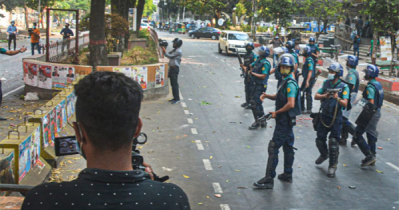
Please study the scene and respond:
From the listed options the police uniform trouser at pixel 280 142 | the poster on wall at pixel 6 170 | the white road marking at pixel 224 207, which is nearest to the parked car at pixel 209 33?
the police uniform trouser at pixel 280 142

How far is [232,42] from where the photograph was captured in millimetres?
33188

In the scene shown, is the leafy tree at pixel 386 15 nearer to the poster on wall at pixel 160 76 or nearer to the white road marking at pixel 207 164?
the poster on wall at pixel 160 76

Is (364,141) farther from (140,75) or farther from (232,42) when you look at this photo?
(232,42)

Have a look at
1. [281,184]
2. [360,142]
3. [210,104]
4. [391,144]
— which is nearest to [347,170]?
[360,142]

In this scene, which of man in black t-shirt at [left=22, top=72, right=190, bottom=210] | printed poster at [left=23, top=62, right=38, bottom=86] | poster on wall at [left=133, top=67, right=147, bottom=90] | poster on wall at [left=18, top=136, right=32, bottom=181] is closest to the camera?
man in black t-shirt at [left=22, top=72, right=190, bottom=210]

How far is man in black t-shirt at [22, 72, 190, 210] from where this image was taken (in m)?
2.06

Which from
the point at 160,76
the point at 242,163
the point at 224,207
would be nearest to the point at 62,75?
the point at 160,76

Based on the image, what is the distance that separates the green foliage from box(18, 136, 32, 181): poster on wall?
18254 mm

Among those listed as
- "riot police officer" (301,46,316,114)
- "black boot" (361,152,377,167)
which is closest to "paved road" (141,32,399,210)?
"black boot" (361,152,377,167)

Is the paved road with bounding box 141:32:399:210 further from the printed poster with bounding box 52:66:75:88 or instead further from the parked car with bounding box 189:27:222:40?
the parked car with bounding box 189:27:222:40

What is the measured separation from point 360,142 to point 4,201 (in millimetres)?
6533

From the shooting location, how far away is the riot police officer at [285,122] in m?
7.59

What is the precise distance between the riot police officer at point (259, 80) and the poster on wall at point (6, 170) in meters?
6.88

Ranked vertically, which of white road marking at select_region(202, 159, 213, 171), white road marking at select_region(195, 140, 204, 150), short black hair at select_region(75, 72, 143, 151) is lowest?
white road marking at select_region(202, 159, 213, 171)
